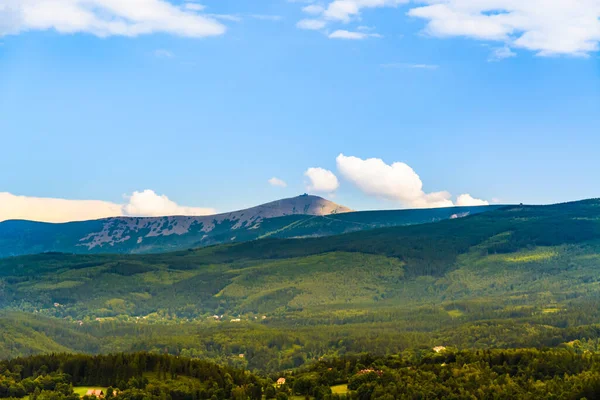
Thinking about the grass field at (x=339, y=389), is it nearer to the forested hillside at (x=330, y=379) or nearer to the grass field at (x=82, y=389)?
the forested hillside at (x=330, y=379)

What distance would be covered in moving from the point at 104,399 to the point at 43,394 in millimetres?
12446

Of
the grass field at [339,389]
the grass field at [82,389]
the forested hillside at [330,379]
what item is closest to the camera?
the forested hillside at [330,379]

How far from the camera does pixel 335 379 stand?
150625mm

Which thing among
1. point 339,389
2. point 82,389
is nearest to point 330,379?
point 339,389

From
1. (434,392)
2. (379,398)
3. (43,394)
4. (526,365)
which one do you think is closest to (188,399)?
(43,394)

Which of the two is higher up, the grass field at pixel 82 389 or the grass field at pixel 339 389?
the grass field at pixel 82 389

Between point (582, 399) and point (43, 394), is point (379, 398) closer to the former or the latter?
point (582, 399)

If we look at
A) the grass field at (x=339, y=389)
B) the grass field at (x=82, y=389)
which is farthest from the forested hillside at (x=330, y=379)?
the grass field at (x=339, y=389)

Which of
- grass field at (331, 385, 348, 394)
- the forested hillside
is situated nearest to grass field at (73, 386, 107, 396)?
the forested hillside

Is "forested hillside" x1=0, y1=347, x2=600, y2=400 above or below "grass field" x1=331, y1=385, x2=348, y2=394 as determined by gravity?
above

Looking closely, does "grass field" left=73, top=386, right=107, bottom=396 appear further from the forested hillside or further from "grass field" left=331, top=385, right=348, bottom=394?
"grass field" left=331, top=385, right=348, bottom=394

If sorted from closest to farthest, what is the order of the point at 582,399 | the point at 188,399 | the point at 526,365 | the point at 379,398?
the point at 582,399
the point at 379,398
the point at 188,399
the point at 526,365

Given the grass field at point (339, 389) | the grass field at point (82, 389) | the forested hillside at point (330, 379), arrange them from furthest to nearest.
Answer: the grass field at point (82, 389), the grass field at point (339, 389), the forested hillside at point (330, 379)

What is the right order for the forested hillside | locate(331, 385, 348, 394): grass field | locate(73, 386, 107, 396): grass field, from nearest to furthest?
1. the forested hillside
2. locate(331, 385, 348, 394): grass field
3. locate(73, 386, 107, 396): grass field
